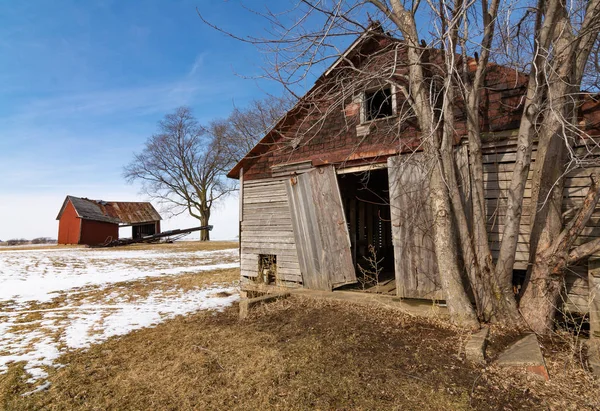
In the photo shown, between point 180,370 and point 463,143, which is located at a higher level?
point 463,143

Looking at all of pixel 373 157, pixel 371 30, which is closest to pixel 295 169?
pixel 373 157

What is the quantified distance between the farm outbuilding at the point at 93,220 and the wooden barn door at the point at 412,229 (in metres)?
29.6

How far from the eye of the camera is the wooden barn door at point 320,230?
6746 mm

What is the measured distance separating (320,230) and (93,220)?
28629 mm

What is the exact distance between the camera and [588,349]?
3650 millimetres

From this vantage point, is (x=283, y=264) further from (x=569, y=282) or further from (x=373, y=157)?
(x=569, y=282)

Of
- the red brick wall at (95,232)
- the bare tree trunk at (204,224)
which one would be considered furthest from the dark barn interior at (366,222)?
the red brick wall at (95,232)

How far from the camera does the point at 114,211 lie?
106 feet

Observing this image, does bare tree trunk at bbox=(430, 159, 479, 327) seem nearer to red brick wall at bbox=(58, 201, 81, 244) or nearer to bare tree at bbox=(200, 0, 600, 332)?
bare tree at bbox=(200, 0, 600, 332)

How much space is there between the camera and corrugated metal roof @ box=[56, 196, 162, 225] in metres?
29.1

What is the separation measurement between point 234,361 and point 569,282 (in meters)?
4.67

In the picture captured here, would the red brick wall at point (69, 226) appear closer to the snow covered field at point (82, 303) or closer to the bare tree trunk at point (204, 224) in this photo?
the bare tree trunk at point (204, 224)

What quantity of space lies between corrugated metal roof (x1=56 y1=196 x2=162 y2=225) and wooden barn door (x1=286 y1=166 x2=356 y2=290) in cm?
2749

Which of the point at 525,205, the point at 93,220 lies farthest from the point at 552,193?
the point at 93,220
